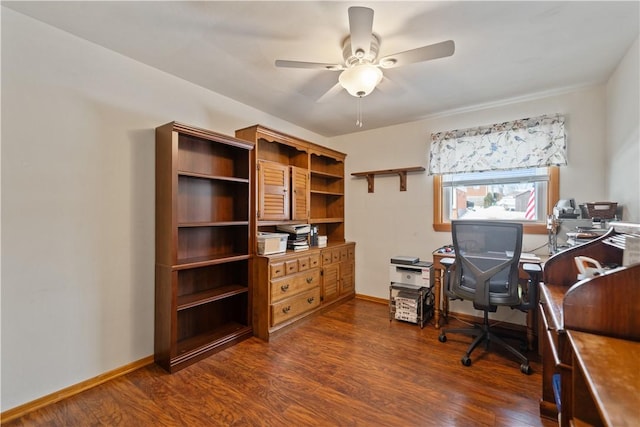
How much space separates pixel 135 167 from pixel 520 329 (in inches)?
155

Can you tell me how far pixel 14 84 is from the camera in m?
1.66

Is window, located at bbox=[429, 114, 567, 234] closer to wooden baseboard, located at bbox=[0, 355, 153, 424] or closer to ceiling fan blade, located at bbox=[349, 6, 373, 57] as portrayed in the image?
ceiling fan blade, located at bbox=[349, 6, 373, 57]

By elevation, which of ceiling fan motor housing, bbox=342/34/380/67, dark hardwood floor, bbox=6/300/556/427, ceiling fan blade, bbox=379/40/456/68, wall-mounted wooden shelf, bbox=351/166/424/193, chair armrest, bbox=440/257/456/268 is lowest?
Result: dark hardwood floor, bbox=6/300/556/427

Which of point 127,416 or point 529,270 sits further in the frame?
point 529,270

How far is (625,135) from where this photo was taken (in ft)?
6.77

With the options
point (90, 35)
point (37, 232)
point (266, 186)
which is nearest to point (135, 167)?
point (37, 232)

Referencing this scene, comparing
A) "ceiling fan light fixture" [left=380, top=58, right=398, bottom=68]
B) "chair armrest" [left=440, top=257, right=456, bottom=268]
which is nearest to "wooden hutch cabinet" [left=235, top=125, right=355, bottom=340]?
"chair armrest" [left=440, top=257, right=456, bottom=268]

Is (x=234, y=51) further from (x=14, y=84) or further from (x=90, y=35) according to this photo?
(x=14, y=84)

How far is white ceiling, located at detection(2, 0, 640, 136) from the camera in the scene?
1.60 meters

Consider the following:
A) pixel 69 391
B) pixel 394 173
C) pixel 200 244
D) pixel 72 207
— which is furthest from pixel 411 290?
pixel 72 207

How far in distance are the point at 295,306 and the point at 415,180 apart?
7.02 ft

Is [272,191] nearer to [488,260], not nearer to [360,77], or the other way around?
[360,77]

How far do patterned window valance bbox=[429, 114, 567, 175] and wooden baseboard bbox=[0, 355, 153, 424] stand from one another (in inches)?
137

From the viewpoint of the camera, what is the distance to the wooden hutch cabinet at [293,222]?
2717 mm
